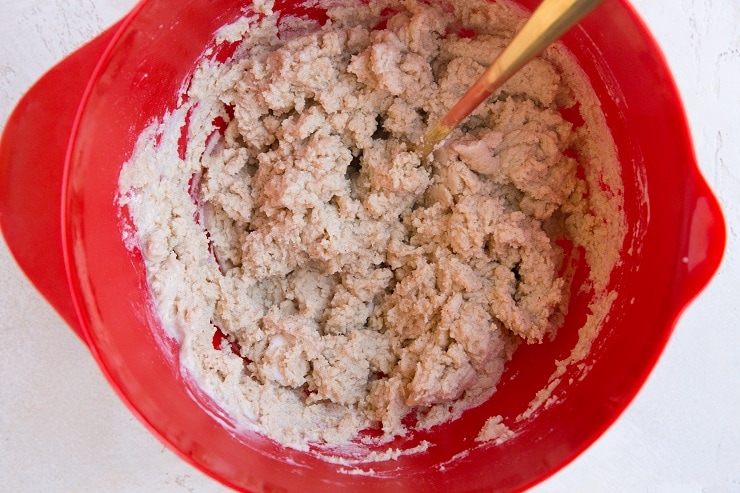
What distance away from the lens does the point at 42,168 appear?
138 centimetres

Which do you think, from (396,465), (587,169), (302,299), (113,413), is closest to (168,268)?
(302,299)

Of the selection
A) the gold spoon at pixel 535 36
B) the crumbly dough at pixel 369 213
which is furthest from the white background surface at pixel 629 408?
the gold spoon at pixel 535 36

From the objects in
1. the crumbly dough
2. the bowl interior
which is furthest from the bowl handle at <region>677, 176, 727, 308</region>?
Result: the crumbly dough

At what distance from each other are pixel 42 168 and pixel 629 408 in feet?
5.17

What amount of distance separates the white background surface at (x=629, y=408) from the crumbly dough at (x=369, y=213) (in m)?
0.36

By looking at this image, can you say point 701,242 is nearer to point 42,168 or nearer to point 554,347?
point 554,347

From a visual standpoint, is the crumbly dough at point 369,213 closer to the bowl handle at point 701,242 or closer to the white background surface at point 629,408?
the bowl handle at point 701,242

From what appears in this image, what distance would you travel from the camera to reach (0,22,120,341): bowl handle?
135 centimetres

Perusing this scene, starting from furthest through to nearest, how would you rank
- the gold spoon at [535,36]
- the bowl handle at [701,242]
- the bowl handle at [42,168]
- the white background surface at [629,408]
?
the white background surface at [629,408] → the bowl handle at [42,168] → the bowl handle at [701,242] → the gold spoon at [535,36]

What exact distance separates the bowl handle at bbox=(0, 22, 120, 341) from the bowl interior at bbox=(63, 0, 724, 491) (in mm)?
165

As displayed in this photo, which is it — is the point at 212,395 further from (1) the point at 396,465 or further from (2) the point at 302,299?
(1) the point at 396,465

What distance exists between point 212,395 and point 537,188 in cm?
91

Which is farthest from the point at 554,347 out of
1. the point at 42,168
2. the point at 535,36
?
the point at 42,168

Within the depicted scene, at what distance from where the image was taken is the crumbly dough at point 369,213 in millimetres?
1408
